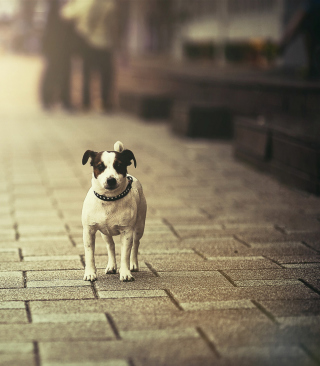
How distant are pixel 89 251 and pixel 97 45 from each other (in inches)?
658

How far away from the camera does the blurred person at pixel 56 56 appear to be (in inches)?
808

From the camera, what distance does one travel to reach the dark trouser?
2059 cm

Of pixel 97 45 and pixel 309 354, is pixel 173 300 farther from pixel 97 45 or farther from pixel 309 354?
pixel 97 45

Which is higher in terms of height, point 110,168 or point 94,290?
point 110,168

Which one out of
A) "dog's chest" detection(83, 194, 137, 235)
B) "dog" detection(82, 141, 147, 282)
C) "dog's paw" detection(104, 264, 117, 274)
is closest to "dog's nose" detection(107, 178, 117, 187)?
"dog" detection(82, 141, 147, 282)

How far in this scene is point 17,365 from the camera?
3.26 metres

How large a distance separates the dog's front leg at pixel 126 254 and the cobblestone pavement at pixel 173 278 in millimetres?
54

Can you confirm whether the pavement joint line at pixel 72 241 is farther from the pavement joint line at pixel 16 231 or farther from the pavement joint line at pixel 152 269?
the pavement joint line at pixel 152 269

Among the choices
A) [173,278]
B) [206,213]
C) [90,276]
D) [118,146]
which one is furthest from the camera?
[206,213]

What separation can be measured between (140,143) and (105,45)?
830 centimetres

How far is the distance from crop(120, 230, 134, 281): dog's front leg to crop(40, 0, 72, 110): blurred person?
16.0 m

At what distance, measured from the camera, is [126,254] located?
181 inches

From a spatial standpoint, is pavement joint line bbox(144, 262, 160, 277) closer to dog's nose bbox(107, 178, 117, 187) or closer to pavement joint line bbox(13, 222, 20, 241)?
dog's nose bbox(107, 178, 117, 187)

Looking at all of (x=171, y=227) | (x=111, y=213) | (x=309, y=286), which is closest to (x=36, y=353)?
(x=111, y=213)
